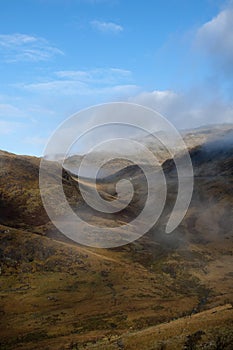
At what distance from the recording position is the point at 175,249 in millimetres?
115875

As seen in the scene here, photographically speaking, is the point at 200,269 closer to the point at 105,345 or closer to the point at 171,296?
the point at 171,296

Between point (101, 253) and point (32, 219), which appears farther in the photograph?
point (32, 219)

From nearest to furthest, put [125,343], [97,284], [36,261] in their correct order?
[125,343] → [97,284] → [36,261]

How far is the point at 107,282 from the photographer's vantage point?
83688 mm

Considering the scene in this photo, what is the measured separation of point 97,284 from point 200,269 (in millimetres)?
33488

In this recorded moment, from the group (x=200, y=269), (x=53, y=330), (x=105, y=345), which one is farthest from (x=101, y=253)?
(x=105, y=345)

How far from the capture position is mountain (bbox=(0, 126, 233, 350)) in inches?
1919

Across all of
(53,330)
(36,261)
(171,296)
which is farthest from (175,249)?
Answer: (53,330)

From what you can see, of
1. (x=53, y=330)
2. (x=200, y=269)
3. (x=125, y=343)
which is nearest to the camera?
(x=125, y=343)

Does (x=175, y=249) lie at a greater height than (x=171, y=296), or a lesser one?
greater

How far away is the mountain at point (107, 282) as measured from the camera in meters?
48.8

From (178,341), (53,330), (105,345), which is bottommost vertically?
(53,330)

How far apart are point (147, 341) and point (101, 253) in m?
62.5

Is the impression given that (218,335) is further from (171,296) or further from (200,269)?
(200,269)
